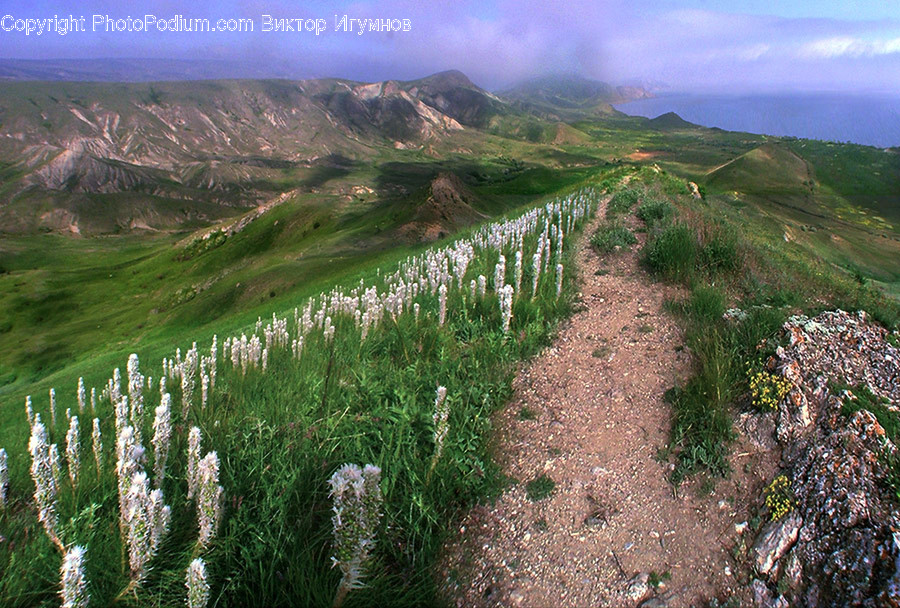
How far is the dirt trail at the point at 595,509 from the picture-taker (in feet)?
→ 10.5

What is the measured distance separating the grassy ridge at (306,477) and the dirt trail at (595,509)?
0.28 meters

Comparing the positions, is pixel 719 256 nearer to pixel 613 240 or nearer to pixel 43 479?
pixel 613 240

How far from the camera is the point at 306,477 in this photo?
360cm

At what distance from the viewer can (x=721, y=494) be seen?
12.2 feet

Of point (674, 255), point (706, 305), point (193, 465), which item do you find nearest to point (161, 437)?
point (193, 465)

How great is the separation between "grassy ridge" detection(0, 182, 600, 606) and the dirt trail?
11.1 inches

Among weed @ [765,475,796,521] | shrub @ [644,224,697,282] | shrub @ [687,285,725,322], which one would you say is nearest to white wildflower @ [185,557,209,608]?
weed @ [765,475,796,521]

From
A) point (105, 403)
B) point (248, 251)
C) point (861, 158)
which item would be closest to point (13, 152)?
point (248, 251)

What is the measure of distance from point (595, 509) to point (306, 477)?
7.24 ft

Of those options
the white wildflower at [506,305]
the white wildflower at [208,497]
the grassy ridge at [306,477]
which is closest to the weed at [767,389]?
the grassy ridge at [306,477]

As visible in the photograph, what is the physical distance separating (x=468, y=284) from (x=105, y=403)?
20.0 ft

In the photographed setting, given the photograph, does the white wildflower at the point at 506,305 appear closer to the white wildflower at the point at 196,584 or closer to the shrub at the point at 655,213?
the white wildflower at the point at 196,584

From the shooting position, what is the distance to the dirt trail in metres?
3.21

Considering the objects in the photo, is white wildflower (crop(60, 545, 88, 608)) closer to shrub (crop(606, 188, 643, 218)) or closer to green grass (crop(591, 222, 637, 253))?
green grass (crop(591, 222, 637, 253))
